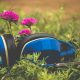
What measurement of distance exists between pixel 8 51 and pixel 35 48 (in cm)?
14

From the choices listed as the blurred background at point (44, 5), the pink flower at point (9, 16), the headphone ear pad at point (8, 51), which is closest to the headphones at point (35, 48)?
the headphone ear pad at point (8, 51)

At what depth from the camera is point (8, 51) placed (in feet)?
6.00

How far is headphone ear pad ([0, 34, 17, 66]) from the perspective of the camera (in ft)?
5.98

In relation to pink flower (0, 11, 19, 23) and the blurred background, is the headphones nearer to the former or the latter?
pink flower (0, 11, 19, 23)

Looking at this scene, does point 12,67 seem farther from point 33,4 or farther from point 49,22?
point 33,4

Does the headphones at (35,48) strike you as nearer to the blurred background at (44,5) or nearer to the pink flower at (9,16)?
the pink flower at (9,16)

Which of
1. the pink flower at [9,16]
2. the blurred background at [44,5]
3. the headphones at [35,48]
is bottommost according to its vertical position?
the headphones at [35,48]

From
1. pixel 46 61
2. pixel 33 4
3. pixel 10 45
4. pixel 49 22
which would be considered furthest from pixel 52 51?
pixel 33 4

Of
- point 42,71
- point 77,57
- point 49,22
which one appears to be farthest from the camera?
point 49,22

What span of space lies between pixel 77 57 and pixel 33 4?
4.57m

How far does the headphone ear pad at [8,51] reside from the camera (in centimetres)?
182

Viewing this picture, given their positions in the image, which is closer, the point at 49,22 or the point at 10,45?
the point at 10,45

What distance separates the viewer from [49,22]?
369 centimetres

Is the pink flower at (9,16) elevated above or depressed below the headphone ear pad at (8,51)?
above
